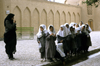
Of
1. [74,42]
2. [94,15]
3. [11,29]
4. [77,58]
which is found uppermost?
[94,15]

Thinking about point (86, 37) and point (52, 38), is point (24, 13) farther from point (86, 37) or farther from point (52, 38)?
point (52, 38)

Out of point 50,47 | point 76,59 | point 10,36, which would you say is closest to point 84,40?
point 76,59

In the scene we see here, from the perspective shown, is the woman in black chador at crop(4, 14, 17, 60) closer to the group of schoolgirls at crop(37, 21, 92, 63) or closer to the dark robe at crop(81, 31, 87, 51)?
the group of schoolgirls at crop(37, 21, 92, 63)

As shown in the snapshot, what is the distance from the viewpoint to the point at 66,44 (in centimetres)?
550

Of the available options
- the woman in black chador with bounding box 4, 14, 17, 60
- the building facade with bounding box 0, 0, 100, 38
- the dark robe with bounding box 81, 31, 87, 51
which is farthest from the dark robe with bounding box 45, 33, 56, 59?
the building facade with bounding box 0, 0, 100, 38

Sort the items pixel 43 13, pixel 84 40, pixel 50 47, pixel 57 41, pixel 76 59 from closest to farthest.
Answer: pixel 50 47, pixel 57 41, pixel 76 59, pixel 84 40, pixel 43 13

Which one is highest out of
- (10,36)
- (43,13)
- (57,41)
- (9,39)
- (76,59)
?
(43,13)

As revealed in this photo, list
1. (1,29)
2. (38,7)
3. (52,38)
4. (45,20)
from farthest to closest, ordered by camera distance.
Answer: (45,20)
(38,7)
(1,29)
(52,38)

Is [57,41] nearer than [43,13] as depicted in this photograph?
Yes

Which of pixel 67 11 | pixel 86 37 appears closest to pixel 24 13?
pixel 67 11

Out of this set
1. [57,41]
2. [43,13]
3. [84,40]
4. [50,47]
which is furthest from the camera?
[43,13]

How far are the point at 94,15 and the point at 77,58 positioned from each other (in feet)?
85.5

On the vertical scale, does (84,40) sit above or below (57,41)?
below

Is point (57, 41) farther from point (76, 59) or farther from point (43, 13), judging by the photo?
point (43, 13)
